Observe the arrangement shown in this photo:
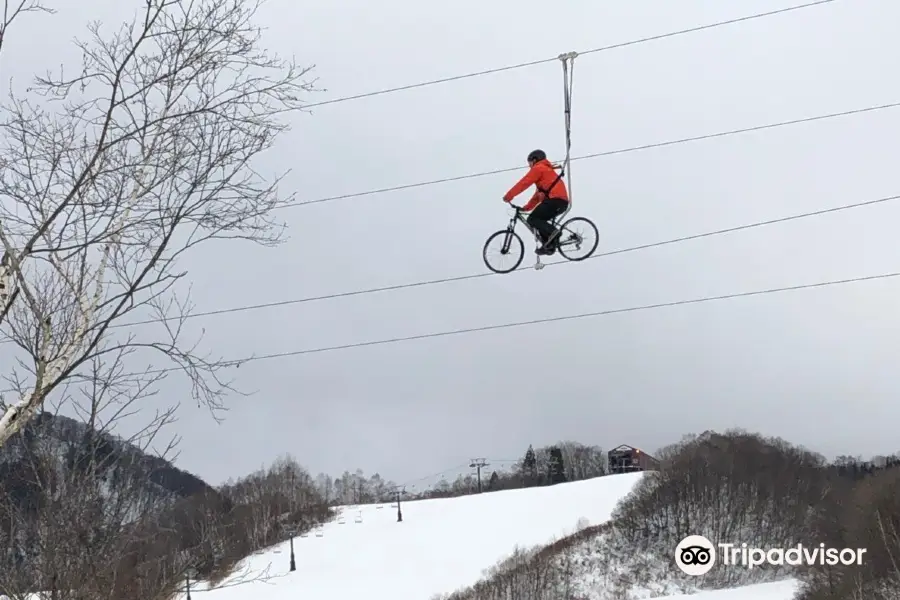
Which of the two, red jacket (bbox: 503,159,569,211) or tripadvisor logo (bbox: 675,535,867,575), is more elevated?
red jacket (bbox: 503,159,569,211)

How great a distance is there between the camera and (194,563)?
22.3ft

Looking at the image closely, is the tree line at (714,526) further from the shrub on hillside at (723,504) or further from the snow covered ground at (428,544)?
the snow covered ground at (428,544)

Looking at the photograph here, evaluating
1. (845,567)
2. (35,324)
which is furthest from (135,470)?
(845,567)

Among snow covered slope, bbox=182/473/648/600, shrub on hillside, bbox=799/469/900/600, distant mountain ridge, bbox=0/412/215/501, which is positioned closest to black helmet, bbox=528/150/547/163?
distant mountain ridge, bbox=0/412/215/501

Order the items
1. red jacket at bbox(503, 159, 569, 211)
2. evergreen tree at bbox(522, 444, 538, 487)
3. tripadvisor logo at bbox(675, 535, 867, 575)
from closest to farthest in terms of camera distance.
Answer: red jacket at bbox(503, 159, 569, 211), tripadvisor logo at bbox(675, 535, 867, 575), evergreen tree at bbox(522, 444, 538, 487)

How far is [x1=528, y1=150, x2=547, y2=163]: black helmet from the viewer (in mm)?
8609

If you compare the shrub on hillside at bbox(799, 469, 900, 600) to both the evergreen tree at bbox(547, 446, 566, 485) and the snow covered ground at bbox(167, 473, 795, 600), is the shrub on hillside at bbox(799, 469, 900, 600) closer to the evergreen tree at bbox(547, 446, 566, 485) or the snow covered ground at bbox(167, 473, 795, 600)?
the snow covered ground at bbox(167, 473, 795, 600)

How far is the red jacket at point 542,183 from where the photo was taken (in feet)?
28.1

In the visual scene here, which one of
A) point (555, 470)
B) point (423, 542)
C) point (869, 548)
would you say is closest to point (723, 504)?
point (423, 542)

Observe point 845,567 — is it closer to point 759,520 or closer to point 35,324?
point 759,520

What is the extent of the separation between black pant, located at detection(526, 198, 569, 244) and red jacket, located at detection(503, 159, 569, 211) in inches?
2.4

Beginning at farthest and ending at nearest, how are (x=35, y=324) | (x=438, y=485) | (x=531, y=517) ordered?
(x=438, y=485), (x=531, y=517), (x=35, y=324)

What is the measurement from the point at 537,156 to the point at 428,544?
54450 mm

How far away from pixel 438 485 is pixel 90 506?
118305 millimetres
